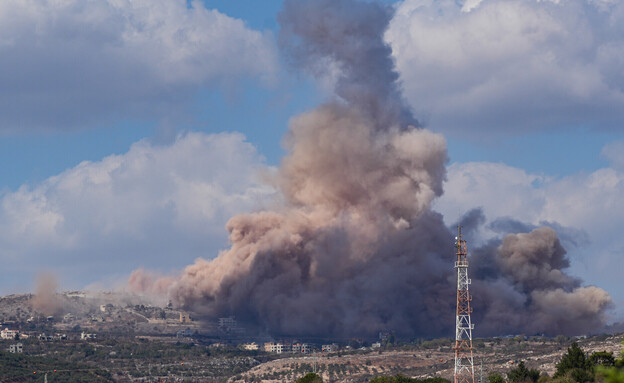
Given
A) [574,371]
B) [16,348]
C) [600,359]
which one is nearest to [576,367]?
[600,359]

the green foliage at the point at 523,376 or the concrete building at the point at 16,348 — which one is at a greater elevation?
the concrete building at the point at 16,348

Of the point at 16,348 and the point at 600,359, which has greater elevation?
the point at 16,348

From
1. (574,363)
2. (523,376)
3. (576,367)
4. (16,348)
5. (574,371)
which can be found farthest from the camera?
(16,348)

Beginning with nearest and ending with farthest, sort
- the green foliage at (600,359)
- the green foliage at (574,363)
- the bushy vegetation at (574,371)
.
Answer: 1. the bushy vegetation at (574,371)
2. the green foliage at (600,359)
3. the green foliage at (574,363)

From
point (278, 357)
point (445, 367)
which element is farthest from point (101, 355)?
point (445, 367)

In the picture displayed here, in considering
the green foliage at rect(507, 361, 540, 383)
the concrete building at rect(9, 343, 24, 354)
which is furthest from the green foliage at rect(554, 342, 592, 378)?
the concrete building at rect(9, 343, 24, 354)

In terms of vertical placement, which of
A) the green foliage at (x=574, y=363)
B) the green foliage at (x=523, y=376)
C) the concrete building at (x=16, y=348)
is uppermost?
the concrete building at (x=16, y=348)

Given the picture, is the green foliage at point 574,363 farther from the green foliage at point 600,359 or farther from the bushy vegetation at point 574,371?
the green foliage at point 600,359

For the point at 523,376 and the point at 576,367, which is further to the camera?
the point at 523,376

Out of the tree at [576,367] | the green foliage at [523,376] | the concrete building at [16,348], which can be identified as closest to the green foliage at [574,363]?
the tree at [576,367]

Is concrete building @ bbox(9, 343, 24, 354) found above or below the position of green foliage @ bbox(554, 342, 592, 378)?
above

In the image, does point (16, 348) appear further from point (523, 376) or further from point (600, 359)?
point (600, 359)

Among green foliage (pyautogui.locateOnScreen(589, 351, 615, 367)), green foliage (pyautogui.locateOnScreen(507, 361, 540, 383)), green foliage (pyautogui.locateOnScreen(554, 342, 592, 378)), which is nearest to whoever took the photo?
green foliage (pyautogui.locateOnScreen(589, 351, 615, 367))

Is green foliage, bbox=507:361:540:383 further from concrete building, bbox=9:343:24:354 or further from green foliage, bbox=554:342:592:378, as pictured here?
concrete building, bbox=9:343:24:354
